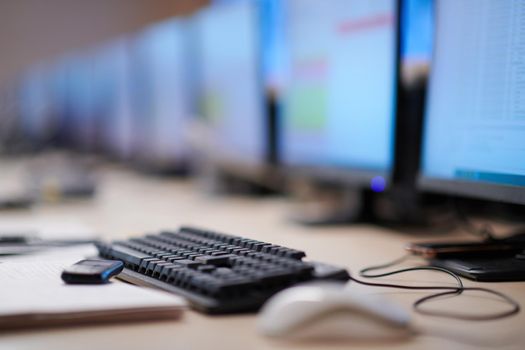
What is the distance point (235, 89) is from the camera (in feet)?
6.84

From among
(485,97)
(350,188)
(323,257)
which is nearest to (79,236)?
(323,257)

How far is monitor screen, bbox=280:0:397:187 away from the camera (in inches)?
52.4

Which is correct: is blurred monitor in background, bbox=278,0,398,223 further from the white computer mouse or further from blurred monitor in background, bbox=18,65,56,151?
blurred monitor in background, bbox=18,65,56,151

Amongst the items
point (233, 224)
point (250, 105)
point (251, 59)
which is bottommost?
point (233, 224)

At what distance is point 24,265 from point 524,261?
2.18 feet

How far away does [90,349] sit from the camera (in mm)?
615

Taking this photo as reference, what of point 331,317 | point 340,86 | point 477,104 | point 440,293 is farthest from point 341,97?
point 331,317

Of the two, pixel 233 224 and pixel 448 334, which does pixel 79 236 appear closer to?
pixel 233 224

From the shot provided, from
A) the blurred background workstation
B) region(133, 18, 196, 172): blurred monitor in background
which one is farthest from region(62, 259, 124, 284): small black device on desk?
region(133, 18, 196, 172): blurred monitor in background

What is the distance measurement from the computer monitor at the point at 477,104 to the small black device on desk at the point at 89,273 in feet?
1.73

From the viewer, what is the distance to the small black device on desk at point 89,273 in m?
0.82

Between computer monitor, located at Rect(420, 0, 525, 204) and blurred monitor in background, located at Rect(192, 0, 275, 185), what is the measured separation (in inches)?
29.7

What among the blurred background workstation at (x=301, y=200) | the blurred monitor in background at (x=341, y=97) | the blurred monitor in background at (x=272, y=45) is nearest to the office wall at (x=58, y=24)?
the blurred background workstation at (x=301, y=200)

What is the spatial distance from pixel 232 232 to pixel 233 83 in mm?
812
